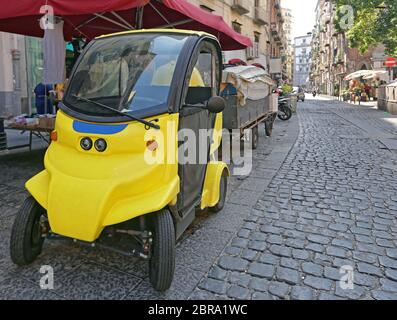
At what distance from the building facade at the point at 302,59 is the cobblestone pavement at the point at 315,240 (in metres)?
144

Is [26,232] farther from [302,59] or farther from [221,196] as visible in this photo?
[302,59]

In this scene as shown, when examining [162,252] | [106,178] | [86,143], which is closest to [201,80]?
[86,143]

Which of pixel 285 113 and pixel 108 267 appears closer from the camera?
pixel 108 267

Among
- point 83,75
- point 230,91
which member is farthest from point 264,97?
point 83,75

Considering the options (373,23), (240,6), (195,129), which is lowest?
(195,129)

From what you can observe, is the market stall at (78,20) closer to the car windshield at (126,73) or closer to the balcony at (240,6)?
the car windshield at (126,73)

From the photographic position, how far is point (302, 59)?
153 meters

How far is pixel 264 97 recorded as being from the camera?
33.6 ft

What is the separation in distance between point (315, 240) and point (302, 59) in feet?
527

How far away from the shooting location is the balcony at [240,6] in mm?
22961

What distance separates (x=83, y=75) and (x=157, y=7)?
4.04 m

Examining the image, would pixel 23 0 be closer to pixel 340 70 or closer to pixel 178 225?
pixel 178 225

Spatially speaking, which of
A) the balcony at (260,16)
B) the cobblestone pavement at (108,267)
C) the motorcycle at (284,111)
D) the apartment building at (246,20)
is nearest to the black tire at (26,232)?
the cobblestone pavement at (108,267)

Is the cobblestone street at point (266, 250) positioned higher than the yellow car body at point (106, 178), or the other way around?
the yellow car body at point (106, 178)
